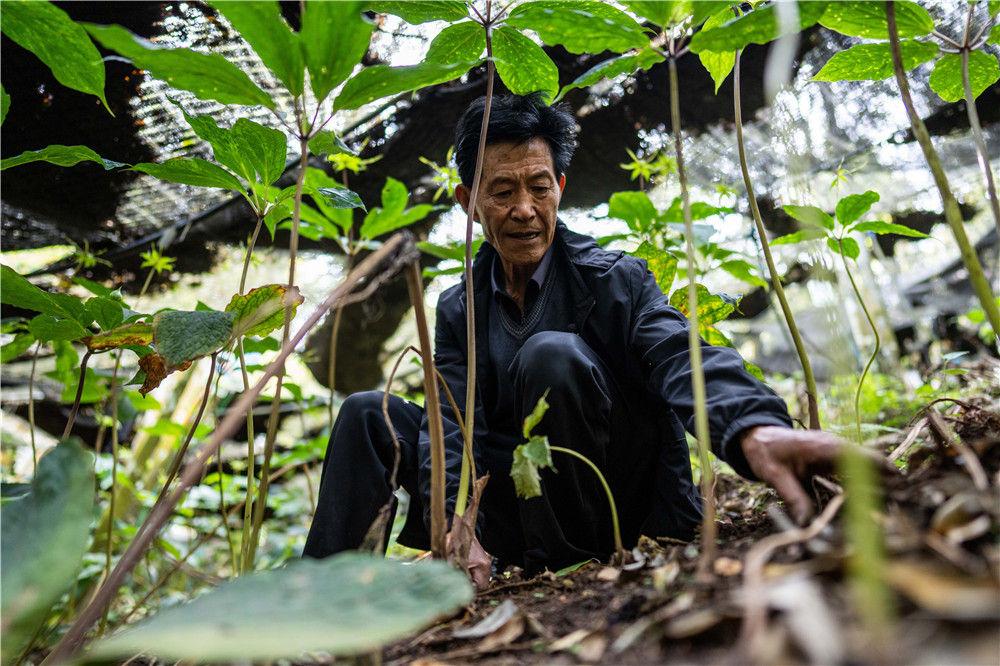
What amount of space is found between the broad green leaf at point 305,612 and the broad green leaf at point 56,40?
0.93m

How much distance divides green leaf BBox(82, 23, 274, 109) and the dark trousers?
0.82 meters

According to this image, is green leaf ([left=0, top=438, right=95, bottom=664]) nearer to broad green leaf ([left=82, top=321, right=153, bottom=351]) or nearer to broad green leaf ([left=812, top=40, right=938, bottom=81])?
broad green leaf ([left=82, top=321, right=153, bottom=351])

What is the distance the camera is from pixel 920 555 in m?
0.54

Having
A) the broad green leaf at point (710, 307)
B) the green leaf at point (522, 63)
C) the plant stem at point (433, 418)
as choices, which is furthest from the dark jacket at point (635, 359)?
the green leaf at point (522, 63)

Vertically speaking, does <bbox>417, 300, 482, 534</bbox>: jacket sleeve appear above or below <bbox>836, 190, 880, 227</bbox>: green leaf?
below

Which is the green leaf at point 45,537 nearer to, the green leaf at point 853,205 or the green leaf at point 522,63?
the green leaf at point 522,63

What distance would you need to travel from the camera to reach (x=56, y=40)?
112 cm

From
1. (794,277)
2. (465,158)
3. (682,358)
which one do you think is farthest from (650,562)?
(794,277)

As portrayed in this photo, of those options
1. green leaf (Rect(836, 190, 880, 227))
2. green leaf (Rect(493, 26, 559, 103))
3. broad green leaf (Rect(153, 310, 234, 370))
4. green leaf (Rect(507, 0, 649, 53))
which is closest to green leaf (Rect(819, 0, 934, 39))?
green leaf (Rect(507, 0, 649, 53))

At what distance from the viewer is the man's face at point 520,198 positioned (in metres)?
1.75

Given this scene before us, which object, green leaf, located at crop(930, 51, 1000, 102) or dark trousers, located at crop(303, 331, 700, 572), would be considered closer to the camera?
green leaf, located at crop(930, 51, 1000, 102)

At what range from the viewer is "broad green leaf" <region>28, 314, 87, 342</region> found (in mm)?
1399

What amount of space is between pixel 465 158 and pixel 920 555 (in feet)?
5.43

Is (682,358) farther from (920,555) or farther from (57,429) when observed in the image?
(57,429)
